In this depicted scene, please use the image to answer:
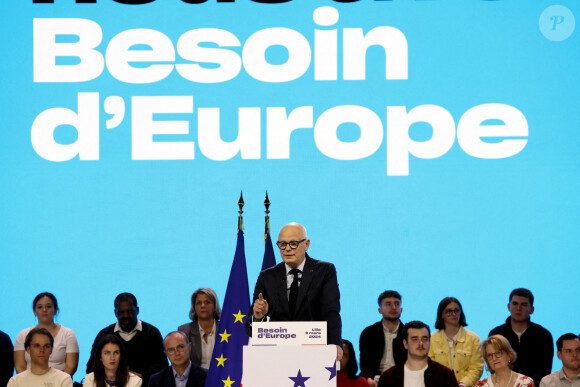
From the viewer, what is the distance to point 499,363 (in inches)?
220

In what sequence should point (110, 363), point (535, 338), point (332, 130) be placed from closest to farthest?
1. point (110, 363)
2. point (535, 338)
3. point (332, 130)

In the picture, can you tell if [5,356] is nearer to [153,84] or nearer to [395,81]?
[153,84]

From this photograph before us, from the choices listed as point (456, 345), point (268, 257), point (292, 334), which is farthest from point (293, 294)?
point (268, 257)

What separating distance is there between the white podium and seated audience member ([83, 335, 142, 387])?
184 centimetres

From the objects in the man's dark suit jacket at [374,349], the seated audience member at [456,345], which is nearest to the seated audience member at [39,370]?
the man's dark suit jacket at [374,349]

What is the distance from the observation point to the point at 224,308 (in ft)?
21.3

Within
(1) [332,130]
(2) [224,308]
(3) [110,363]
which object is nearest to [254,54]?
(1) [332,130]

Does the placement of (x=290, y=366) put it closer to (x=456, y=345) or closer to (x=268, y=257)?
(x=456, y=345)

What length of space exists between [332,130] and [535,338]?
7.74 feet

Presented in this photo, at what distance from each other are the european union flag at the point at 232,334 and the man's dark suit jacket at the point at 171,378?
0.05 m

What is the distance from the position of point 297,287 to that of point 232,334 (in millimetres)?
1544

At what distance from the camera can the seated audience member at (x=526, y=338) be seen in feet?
20.9

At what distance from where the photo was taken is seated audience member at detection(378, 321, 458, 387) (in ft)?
18.2

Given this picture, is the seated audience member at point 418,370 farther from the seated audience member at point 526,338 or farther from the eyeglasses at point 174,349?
the eyeglasses at point 174,349
